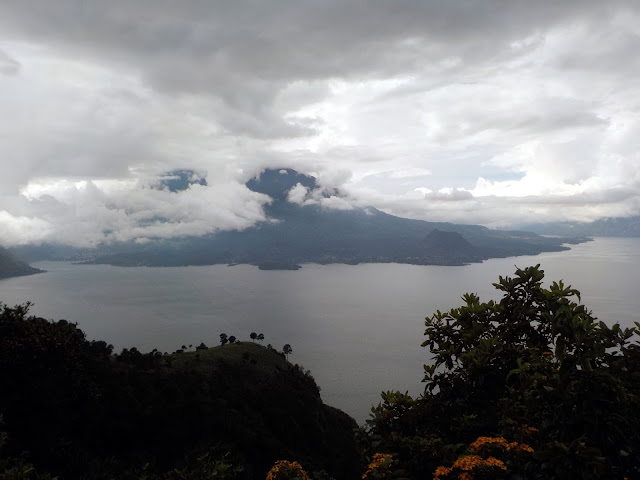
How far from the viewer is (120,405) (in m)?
38.1

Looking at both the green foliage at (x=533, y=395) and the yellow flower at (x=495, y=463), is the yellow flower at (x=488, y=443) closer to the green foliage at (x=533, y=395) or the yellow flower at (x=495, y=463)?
the green foliage at (x=533, y=395)

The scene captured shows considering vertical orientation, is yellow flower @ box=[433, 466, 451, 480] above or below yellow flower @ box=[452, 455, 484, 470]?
below

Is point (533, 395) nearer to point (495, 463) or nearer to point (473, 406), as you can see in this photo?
point (495, 463)

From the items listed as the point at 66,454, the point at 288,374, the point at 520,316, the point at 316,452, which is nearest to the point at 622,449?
the point at 520,316

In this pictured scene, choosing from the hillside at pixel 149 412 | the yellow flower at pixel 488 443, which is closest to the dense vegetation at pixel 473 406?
the yellow flower at pixel 488 443

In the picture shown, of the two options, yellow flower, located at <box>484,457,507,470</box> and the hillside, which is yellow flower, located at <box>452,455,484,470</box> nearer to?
yellow flower, located at <box>484,457,507,470</box>

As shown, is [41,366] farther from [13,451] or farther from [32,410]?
[13,451]

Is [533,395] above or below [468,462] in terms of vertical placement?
above

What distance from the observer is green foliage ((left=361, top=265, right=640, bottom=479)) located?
7477 mm

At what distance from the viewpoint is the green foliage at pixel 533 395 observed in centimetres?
748

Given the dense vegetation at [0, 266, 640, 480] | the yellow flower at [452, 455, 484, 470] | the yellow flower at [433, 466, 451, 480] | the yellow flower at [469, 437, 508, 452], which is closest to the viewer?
the dense vegetation at [0, 266, 640, 480]

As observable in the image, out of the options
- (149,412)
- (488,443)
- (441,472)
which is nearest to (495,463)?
(488,443)

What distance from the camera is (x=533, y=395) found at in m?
8.98

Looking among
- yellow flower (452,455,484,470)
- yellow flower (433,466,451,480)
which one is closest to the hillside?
yellow flower (433,466,451,480)
